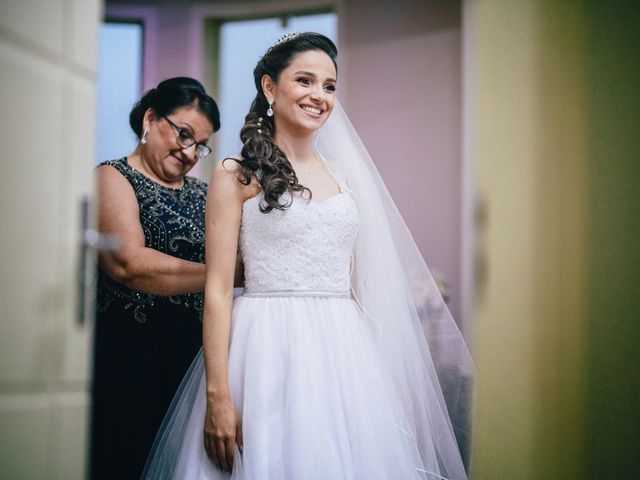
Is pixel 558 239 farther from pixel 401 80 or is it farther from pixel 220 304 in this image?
pixel 401 80

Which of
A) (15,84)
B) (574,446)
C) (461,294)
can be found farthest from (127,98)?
(574,446)

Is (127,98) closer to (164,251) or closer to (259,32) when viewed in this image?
(259,32)

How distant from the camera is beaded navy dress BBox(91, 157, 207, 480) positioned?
1863 millimetres

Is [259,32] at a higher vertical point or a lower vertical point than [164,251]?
higher

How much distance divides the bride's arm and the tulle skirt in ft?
0.12

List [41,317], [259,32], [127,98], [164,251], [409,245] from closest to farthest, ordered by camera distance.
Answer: [41,317] < [409,245] < [164,251] < [127,98] < [259,32]

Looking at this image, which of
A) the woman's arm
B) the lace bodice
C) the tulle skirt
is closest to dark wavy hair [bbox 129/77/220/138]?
the woman's arm

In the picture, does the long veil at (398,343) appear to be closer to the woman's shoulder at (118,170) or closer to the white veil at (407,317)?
the white veil at (407,317)

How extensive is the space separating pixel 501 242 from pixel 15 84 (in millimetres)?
946

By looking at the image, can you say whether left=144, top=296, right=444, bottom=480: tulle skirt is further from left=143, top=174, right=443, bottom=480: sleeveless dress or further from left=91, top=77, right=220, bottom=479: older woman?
left=91, top=77, right=220, bottom=479: older woman

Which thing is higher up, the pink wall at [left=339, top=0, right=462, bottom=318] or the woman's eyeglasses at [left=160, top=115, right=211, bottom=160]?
the pink wall at [left=339, top=0, right=462, bottom=318]

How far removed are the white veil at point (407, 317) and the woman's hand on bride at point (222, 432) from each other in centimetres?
41

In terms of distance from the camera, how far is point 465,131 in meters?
3.06

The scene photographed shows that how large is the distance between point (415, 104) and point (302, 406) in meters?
2.17
